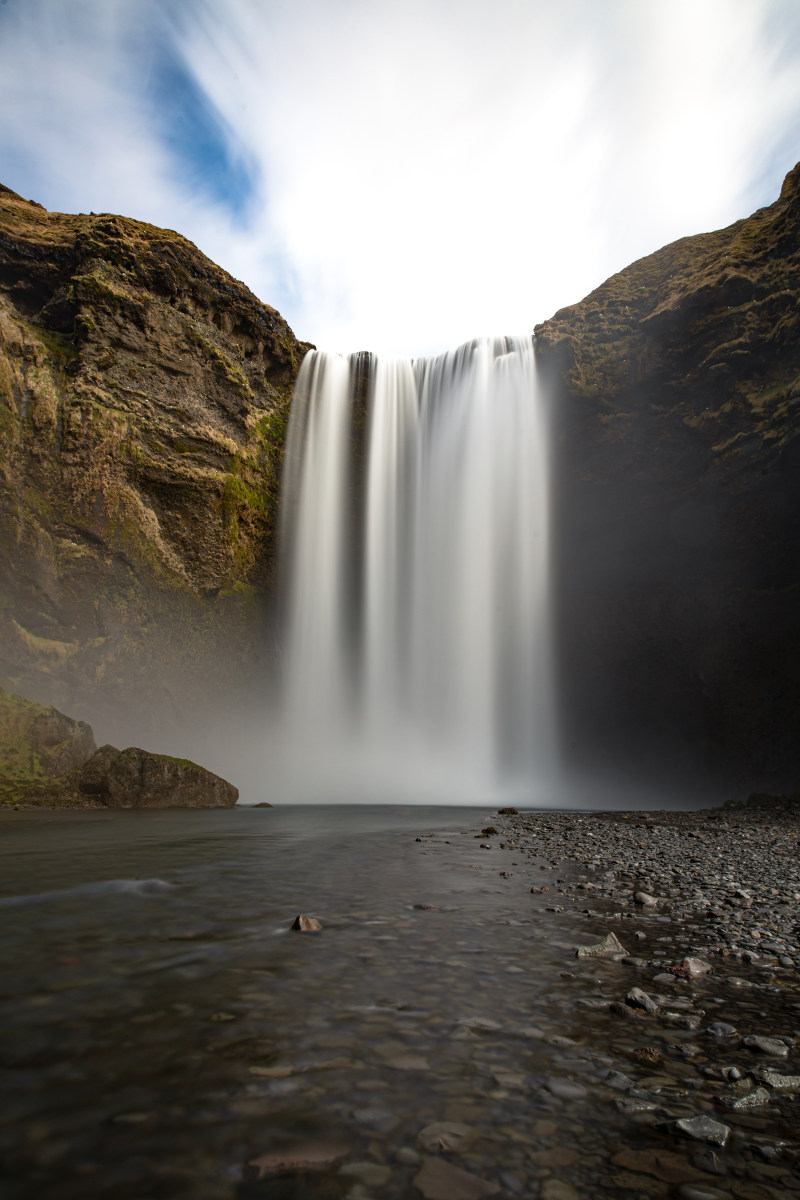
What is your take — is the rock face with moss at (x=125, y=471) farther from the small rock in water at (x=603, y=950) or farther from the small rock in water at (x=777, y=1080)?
the small rock in water at (x=777, y=1080)

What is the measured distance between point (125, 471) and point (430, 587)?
14368 millimetres

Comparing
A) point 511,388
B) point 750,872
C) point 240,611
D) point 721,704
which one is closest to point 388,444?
point 511,388

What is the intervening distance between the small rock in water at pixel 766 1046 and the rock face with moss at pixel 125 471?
68.0 feet

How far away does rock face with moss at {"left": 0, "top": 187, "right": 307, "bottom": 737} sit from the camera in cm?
1948

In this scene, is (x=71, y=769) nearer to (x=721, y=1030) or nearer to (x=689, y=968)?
(x=689, y=968)

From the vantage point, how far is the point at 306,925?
13.1ft

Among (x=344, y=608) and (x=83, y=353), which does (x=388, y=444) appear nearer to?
(x=344, y=608)

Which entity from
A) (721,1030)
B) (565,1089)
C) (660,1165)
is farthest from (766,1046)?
(660,1165)

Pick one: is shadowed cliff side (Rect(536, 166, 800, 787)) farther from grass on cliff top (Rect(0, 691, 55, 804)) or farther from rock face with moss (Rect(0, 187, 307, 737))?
grass on cliff top (Rect(0, 691, 55, 804))

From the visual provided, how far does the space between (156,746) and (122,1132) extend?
2316 centimetres

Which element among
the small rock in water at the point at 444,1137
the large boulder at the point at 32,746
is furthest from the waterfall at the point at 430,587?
the small rock in water at the point at 444,1137

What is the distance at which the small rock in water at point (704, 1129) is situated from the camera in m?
1.76

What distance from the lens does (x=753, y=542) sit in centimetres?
2306

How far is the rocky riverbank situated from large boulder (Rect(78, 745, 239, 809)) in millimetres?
12188
